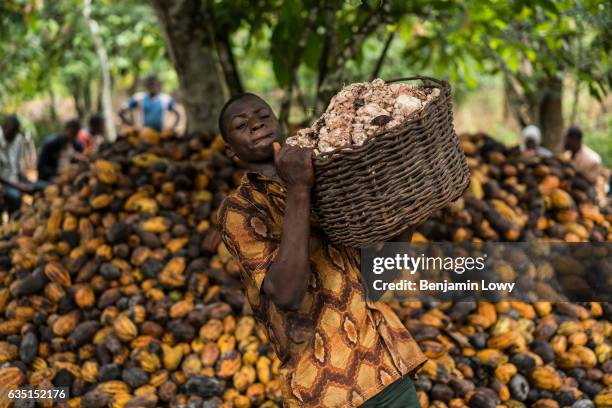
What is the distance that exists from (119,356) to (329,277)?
5.02 feet

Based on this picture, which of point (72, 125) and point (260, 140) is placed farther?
point (72, 125)

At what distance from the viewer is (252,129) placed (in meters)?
1.34

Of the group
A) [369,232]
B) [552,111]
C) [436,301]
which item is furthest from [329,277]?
[552,111]

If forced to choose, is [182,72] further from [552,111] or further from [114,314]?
[552,111]

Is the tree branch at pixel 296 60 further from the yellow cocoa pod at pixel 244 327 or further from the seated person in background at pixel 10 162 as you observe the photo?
the seated person in background at pixel 10 162

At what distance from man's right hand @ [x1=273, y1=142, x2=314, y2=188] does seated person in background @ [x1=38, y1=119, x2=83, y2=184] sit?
4.31 meters

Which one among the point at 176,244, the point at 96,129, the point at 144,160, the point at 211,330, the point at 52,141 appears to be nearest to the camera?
the point at 211,330

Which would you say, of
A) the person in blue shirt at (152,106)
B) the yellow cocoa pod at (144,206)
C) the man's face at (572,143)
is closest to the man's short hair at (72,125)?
the person in blue shirt at (152,106)

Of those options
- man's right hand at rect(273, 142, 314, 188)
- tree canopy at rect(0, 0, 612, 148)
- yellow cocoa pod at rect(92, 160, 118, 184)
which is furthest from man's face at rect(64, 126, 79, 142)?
man's right hand at rect(273, 142, 314, 188)

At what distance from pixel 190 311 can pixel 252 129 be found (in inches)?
62.6

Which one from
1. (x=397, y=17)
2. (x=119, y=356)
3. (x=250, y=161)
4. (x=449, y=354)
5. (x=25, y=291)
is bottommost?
(x=449, y=354)

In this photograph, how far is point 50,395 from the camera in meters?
2.46

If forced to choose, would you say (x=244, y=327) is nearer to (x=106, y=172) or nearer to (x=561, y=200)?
(x=106, y=172)

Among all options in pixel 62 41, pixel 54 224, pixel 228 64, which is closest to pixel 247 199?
pixel 54 224
